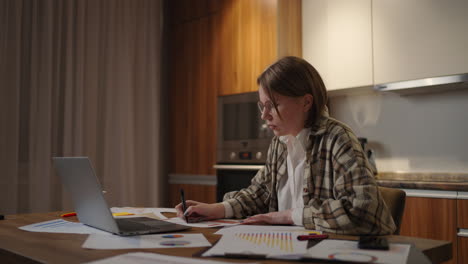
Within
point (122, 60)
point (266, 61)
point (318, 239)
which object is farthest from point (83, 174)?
point (122, 60)

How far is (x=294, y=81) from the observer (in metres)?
1.49

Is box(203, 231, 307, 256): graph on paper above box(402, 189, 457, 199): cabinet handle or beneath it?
above

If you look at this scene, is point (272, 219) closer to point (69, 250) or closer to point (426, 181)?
point (69, 250)

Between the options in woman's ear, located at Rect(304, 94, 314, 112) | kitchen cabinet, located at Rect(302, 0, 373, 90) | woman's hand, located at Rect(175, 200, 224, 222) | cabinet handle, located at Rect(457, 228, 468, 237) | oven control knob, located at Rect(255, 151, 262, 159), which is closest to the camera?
woman's hand, located at Rect(175, 200, 224, 222)

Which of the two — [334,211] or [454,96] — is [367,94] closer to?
[454,96]

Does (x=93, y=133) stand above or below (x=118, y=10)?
below

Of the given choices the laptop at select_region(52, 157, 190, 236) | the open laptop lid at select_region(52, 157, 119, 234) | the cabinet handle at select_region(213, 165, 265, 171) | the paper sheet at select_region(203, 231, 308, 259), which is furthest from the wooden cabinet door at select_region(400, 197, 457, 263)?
the open laptop lid at select_region(52, 157, 119, 234)

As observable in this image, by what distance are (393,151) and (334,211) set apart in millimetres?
2026

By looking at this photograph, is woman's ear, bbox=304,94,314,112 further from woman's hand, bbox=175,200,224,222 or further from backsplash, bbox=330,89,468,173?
backsplash, bbox=330,89,468,173

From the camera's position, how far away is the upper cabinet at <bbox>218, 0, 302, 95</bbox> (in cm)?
318

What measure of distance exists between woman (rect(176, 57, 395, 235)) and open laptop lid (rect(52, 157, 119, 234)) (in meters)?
0.30

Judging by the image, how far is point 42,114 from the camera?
3236mm

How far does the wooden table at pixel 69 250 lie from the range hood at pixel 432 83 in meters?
1.73

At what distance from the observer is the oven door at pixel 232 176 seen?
10.7 ft
